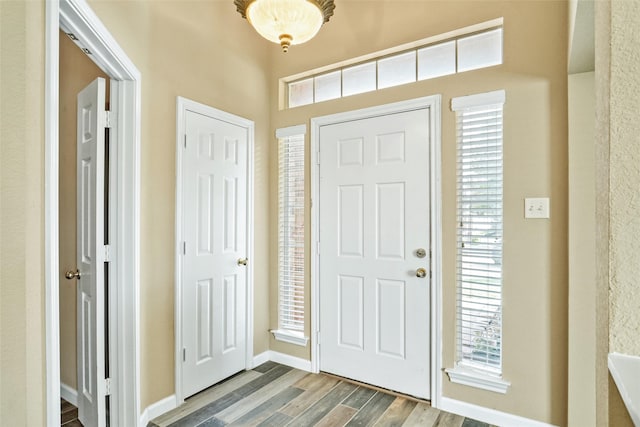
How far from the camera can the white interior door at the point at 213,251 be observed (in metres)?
2.46

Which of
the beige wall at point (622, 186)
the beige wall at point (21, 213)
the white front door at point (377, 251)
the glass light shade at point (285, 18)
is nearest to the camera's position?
the beige wall at point (622, 186)

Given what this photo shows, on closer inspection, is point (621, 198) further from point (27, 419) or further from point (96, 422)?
point (96, 422)

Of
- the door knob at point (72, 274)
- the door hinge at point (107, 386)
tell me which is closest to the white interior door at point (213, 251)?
the door hinge at point (107, 386)

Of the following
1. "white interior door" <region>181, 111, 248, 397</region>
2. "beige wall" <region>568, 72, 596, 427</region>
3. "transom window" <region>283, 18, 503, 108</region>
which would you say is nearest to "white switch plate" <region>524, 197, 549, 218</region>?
"beige wall" <region>568, 72, 596, 427</region>

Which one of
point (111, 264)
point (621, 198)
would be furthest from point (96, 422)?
point (621, 198)

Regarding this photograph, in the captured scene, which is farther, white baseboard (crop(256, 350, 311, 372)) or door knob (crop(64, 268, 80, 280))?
white baseboard (crop(256, 350, 311, 372))

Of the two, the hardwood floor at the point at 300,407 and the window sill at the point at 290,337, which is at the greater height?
the window sill at the point at 290,337

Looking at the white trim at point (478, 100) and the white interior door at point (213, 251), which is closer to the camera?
the white trim at point (478, 100)

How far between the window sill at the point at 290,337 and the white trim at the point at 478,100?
2.14 metres

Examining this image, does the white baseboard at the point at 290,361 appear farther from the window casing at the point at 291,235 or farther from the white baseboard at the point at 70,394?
the white baseboard at the point at 70,394

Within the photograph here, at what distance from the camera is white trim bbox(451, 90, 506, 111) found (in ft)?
7.16

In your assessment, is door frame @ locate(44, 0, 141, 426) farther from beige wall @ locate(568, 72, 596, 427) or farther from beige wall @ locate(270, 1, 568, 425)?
beige wall @ locate(568, 72, 596, 427)

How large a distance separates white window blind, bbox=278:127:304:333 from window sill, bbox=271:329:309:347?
3cm

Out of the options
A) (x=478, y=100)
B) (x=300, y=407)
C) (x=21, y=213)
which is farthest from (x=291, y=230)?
(x=21, y=213)
